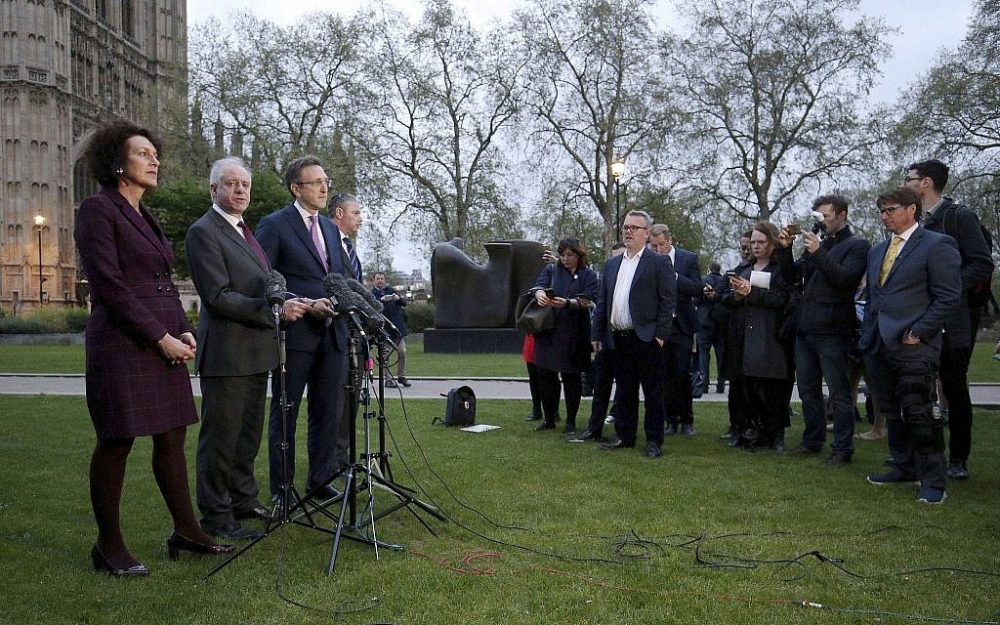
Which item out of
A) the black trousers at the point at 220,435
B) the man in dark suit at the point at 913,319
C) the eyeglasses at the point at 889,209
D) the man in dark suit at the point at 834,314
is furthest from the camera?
the man in dark suit at the point at 834,314

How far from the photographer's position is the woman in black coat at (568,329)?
30.0 feet

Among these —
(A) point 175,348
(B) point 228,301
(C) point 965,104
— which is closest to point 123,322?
(A) point 175,348

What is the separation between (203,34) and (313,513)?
40.0 metres

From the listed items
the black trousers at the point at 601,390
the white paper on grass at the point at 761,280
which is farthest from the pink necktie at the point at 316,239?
the white paper on grass at the point at 761,280

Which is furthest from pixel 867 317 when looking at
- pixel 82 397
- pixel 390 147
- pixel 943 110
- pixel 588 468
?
pixel 390 147

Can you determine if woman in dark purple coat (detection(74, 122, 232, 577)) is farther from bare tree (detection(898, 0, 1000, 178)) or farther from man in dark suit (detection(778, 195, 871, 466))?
bare tree (detection(898, 0, 1000, 178))

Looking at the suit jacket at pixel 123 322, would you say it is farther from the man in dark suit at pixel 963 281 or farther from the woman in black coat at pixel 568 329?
the man in dark suit at pixel 963 281

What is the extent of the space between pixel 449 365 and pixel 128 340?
15.0 m

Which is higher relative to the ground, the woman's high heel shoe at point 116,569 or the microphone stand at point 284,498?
the microphone stand at point 284,498

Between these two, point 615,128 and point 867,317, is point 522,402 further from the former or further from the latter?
point 615,128

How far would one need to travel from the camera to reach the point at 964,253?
6578mm

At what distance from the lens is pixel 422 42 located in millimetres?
41500

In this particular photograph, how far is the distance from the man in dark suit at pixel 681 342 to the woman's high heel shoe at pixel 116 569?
18.8ft

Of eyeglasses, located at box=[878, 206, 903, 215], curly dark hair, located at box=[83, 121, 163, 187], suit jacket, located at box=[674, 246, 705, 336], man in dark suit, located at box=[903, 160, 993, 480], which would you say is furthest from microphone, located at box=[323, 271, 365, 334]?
suit jacket, located at box=[674, 246, 705, 336]
